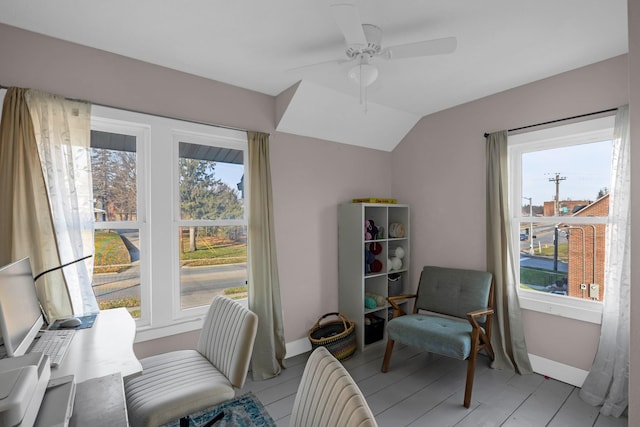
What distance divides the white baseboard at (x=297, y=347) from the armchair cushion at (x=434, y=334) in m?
0.87

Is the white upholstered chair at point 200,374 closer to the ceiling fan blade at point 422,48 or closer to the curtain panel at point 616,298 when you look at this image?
the ceiling fan blade at point 422,48

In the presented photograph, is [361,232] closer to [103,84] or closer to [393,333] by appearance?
[393,333]

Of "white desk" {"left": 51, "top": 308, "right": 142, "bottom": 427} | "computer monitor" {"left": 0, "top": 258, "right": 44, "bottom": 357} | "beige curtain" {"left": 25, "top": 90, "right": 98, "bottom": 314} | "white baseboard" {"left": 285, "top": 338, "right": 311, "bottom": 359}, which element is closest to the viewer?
"white desk" {"left": 51, "top": 308, "right": 142, "bottom": 427}

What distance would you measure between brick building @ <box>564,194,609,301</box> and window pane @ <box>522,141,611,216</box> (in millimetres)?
81

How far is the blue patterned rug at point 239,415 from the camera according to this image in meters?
1.99

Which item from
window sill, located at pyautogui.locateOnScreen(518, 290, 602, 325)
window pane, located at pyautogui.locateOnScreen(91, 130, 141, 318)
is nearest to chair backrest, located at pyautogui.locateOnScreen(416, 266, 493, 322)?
window sill, located at pyautogui.locateOnScreen(518, 290, 602, 325)

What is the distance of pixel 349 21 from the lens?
1.35 meters

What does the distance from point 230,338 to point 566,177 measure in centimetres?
288

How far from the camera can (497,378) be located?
8.32ft

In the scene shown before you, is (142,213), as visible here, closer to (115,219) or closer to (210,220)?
(115,219)

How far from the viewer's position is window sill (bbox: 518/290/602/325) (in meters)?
2.33

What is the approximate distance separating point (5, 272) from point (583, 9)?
9.96ft

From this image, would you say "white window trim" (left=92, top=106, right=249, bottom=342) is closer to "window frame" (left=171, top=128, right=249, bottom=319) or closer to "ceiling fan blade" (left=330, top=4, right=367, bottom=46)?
"window frame" (left=171, top=128, right=249, bottom=319)

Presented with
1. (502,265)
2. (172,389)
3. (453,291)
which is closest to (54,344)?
(172,389)
